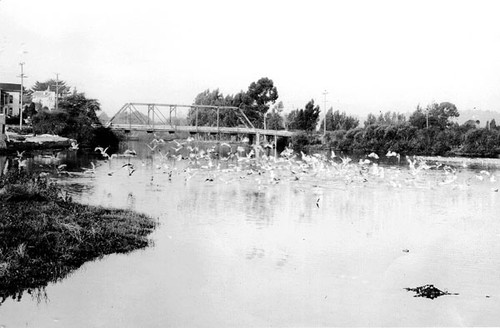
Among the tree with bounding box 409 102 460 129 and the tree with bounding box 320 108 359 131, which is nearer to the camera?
the tree with bounding box 409 102 460 129

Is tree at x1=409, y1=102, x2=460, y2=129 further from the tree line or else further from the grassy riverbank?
the grassy riverbank

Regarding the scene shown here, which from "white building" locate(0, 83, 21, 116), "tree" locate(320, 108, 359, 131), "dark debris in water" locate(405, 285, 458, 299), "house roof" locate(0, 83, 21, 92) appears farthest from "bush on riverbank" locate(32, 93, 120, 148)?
"dark debris in water" locate(405, 285, 458, 299)

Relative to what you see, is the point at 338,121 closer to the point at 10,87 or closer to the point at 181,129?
the point at 181,129

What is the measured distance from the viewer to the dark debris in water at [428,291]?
13305 mm

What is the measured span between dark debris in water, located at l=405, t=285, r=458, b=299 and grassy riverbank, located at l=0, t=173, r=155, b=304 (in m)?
7.05

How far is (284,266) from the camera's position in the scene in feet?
50.5

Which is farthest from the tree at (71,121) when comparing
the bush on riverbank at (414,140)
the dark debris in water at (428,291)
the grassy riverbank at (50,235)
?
the dark debris in water at (428,291)

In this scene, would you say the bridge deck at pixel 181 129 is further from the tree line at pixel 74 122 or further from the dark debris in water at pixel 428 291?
the dark debris in water at pixel 428 291

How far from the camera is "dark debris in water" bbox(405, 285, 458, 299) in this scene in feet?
43.7

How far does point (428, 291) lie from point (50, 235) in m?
8.71

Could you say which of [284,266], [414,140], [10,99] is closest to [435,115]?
[414,140]

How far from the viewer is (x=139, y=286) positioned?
1324 cm

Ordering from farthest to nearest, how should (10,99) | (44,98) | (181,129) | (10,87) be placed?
(44,98)
(10,87)
(10,99)
(181,129)

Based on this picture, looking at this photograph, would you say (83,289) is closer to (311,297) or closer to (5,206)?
(311,297)
